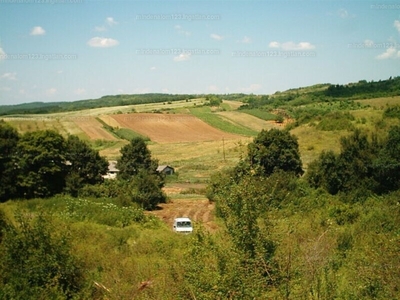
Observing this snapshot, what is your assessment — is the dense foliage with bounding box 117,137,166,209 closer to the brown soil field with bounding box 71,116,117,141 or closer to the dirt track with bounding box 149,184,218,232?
the dirt track with bounding box 149,184,218,232

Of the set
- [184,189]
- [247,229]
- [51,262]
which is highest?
[247,229]

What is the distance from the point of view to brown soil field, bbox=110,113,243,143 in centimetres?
7700

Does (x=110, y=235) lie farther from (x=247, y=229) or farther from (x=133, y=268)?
(x=247, y=229)

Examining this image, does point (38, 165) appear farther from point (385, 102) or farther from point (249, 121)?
point (385, 102)

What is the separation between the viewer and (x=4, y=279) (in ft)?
41.4

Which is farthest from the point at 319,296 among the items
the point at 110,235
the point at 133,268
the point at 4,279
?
the point at 110,235

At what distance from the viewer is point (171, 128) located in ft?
273

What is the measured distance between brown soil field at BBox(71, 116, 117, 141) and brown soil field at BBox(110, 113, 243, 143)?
4559mm

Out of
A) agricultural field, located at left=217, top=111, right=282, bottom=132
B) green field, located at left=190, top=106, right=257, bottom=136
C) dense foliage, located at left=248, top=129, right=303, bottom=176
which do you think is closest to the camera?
dense foliage, located at left=248, top=129, right=303, bottom=176

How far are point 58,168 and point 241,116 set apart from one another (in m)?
68.2

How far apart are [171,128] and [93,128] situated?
50.9ft

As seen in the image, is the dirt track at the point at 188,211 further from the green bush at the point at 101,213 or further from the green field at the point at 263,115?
the green field at the point at 263,115

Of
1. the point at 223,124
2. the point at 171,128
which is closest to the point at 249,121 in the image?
the point at 223,124

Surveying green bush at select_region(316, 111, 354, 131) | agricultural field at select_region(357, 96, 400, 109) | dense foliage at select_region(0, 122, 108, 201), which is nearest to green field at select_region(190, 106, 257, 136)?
green bush at select_region(316, 111, 354, 131)
